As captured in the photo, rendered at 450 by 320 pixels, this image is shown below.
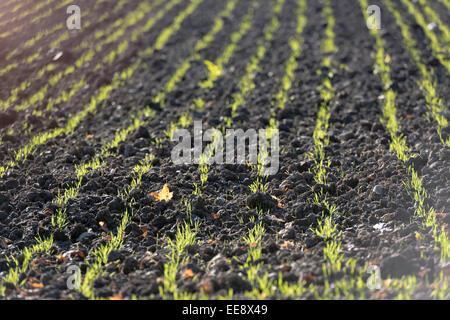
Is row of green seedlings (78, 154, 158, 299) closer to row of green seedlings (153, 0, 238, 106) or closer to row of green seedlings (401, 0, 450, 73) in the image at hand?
row of green seedlings (153, 0, 238, 106)

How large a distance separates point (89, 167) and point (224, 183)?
4.31 ft

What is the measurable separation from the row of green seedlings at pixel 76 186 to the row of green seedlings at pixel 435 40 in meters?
4.30

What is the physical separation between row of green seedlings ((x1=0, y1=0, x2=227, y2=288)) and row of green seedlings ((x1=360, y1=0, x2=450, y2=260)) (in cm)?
226

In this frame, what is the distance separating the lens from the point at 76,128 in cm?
595

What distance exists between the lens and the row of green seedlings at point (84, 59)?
690 centimetres

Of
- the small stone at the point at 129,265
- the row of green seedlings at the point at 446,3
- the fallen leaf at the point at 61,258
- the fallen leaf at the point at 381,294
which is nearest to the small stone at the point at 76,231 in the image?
the fallen leaf at the point at 61,258

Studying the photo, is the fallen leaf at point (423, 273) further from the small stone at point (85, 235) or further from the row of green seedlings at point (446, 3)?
the row of green seedlings at point (446, 3)

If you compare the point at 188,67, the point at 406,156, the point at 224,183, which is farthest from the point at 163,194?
the point at 188,67

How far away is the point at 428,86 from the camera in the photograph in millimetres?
6305

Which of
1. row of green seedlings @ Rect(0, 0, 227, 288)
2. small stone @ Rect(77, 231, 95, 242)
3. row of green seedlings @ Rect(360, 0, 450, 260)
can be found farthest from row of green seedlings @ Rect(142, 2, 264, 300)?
row of green seedlings @ Rect(360, 0, 450, 260)

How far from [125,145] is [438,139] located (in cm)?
301

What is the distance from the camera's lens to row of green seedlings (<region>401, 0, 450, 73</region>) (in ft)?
24.0

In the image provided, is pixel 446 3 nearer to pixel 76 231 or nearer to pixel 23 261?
pixel 76 231
